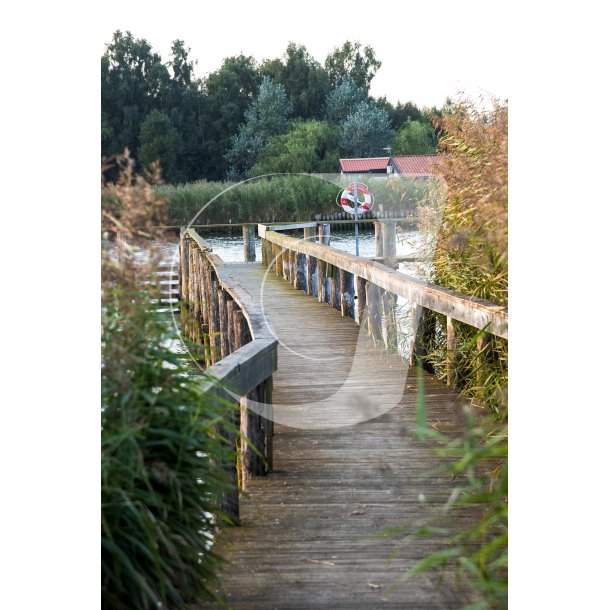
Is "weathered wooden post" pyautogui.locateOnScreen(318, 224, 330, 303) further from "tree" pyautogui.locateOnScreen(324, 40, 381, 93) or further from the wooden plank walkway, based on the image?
"tree" pyautogui.locateOnScreen(324, 40, 381, 93)

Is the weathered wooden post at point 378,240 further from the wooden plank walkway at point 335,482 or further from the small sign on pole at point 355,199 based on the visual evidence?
the wooden plank walkway at point 335,482

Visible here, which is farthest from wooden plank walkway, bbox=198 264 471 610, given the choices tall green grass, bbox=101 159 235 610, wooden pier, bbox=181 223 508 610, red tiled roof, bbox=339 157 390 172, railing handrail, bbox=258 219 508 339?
red tiled roof, bbox=339 157 390 172

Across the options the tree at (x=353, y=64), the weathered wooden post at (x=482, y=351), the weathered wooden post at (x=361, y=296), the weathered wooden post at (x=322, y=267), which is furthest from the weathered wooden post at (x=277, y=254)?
the weathered wooden post at (x=482, y=351)

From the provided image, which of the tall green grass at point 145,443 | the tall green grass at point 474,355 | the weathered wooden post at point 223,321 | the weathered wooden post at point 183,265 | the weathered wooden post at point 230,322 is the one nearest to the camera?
the tall green grass at point 145,443

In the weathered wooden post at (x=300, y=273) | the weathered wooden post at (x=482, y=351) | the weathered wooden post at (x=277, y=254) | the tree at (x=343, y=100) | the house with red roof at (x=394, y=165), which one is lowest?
the weathered wooden post at (x=482, y=351)

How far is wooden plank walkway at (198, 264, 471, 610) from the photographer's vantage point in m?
2.13

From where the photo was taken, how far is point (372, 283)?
2.37 meters

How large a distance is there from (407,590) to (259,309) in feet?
3.27

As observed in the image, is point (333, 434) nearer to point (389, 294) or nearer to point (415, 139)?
point (389, 294)

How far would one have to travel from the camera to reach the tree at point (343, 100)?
234 cm

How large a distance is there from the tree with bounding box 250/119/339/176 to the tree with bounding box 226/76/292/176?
0.02 m

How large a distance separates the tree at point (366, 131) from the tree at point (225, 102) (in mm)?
290
